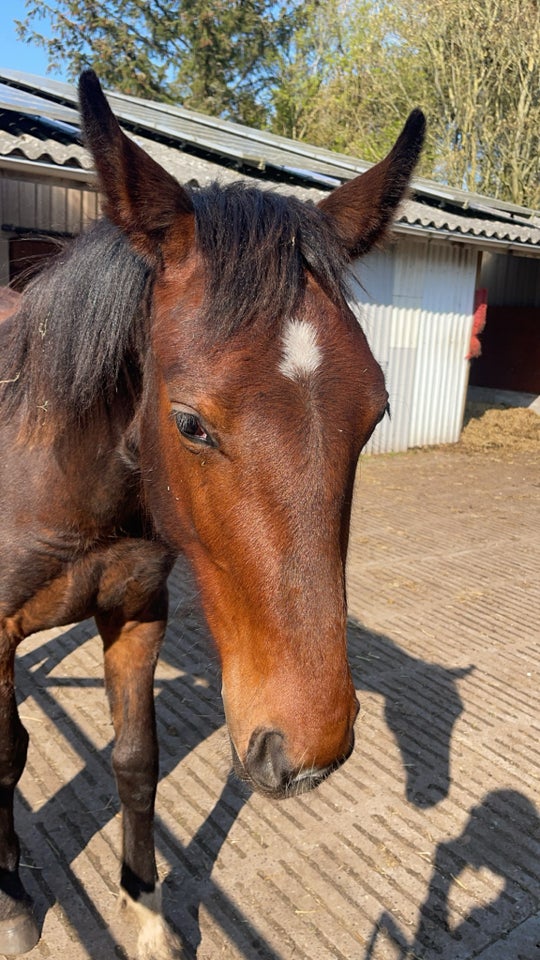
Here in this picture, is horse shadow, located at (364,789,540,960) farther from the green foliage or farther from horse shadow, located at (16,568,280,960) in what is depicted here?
the green foliage

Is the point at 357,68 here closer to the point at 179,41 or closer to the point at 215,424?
the point at 179,41

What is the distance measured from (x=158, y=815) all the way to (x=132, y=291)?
2.38m

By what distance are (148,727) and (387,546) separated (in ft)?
15.3

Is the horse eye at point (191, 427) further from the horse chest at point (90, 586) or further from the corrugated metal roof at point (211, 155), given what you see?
the corrugated metal roof at point (211, 155)

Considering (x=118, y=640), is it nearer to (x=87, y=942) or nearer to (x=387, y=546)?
(x=87, y=942)

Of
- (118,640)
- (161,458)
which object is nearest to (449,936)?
(118,640)

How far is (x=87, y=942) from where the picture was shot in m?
2.38

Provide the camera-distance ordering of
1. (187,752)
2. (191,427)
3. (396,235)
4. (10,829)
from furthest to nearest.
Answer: (396,235), (187,752), (10,829), (191,427)

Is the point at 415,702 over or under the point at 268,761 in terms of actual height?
under

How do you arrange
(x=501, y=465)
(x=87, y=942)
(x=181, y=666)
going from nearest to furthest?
1. (x=87, y=942)
2. (x=181, y=666)
3. (x=501, y=465)

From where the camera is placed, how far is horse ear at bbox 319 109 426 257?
6.20ft

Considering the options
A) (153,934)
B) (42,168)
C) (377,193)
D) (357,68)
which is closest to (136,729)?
(153,934)

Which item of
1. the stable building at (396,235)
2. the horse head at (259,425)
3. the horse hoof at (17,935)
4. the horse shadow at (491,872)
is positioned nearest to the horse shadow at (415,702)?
the horse shadow at (491,872)

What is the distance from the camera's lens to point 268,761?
139cm
